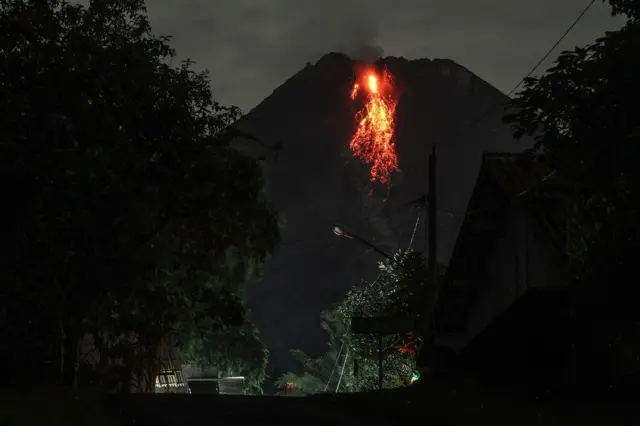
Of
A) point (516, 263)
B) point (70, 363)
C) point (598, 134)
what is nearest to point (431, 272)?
point (516, 263)

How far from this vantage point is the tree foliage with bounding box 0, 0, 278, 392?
2523cm

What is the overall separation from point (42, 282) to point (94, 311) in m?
2.12

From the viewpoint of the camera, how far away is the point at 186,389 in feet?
219

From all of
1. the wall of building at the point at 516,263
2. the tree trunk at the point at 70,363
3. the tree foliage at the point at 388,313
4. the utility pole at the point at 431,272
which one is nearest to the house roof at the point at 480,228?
the wall of building at the point at 516,263

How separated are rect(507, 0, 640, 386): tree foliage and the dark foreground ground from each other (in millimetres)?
2888

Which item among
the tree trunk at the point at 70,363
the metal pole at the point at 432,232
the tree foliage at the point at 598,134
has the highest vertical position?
the metal pole at the point at 432,232

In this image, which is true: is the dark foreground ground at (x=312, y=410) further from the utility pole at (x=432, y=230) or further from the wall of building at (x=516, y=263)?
the utility pole at (x=432, y=230)

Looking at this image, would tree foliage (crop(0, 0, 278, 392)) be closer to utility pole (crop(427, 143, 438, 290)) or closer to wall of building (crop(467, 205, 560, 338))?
utility pole (crop(427, 143, 438, 290))

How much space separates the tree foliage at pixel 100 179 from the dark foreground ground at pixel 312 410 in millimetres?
4210

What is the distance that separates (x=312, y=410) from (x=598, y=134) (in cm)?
792

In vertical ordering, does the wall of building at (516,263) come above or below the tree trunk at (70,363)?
above

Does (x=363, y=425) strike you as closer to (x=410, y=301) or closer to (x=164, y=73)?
(x=164, y=73)

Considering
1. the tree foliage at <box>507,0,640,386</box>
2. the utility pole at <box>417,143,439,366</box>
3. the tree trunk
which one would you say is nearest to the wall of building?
the utility pole at <box>417,143,439,366</box>

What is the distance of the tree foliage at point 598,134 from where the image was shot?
14.6m
